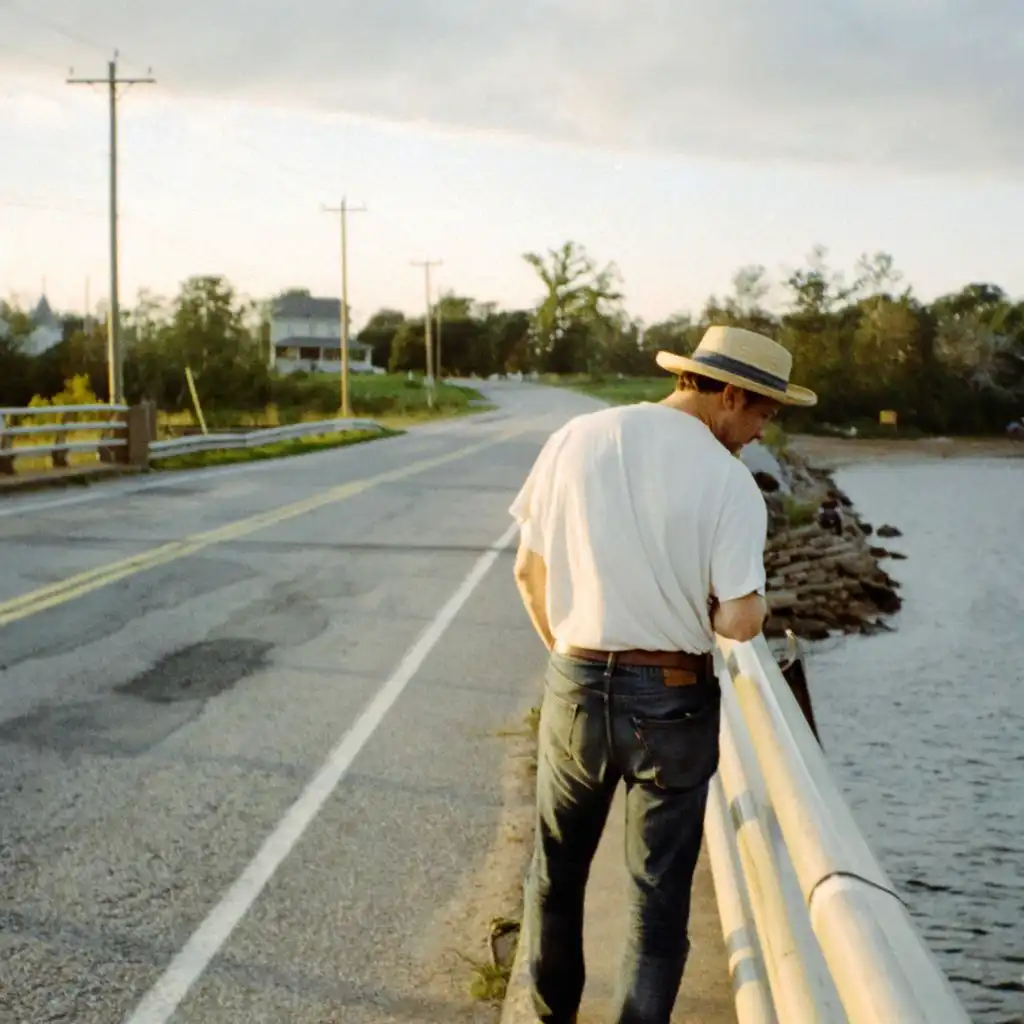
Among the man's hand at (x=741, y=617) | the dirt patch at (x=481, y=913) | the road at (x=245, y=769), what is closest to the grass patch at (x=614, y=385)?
the road at (x=245, y=769)

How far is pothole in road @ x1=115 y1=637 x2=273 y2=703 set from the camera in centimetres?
870

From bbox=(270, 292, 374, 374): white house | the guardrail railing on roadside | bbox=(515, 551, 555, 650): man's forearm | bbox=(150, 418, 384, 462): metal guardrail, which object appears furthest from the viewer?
bbox=(270, 292, 374, 374): white house

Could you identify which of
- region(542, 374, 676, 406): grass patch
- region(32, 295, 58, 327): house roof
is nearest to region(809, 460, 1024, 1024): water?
region(542, 374, 676, 406): grass patch

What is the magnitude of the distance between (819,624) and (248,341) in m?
58.3

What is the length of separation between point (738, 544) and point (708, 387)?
0.43 m

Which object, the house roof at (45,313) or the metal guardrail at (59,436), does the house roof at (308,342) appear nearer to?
the house roof at (45,313)

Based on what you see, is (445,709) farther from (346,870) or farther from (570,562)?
(570,562)

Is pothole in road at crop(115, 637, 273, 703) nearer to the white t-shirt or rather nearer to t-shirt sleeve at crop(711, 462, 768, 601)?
the white t-shirt

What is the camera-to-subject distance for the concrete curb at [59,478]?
21094mm

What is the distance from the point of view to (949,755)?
14633mm

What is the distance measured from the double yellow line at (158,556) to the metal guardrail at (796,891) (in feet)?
24.7

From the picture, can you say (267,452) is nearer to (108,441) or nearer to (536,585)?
(108,441)

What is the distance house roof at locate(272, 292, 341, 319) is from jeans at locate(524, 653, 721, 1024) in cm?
15091

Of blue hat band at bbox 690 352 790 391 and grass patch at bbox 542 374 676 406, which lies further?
grass patch at bbox 542 374 676 406
